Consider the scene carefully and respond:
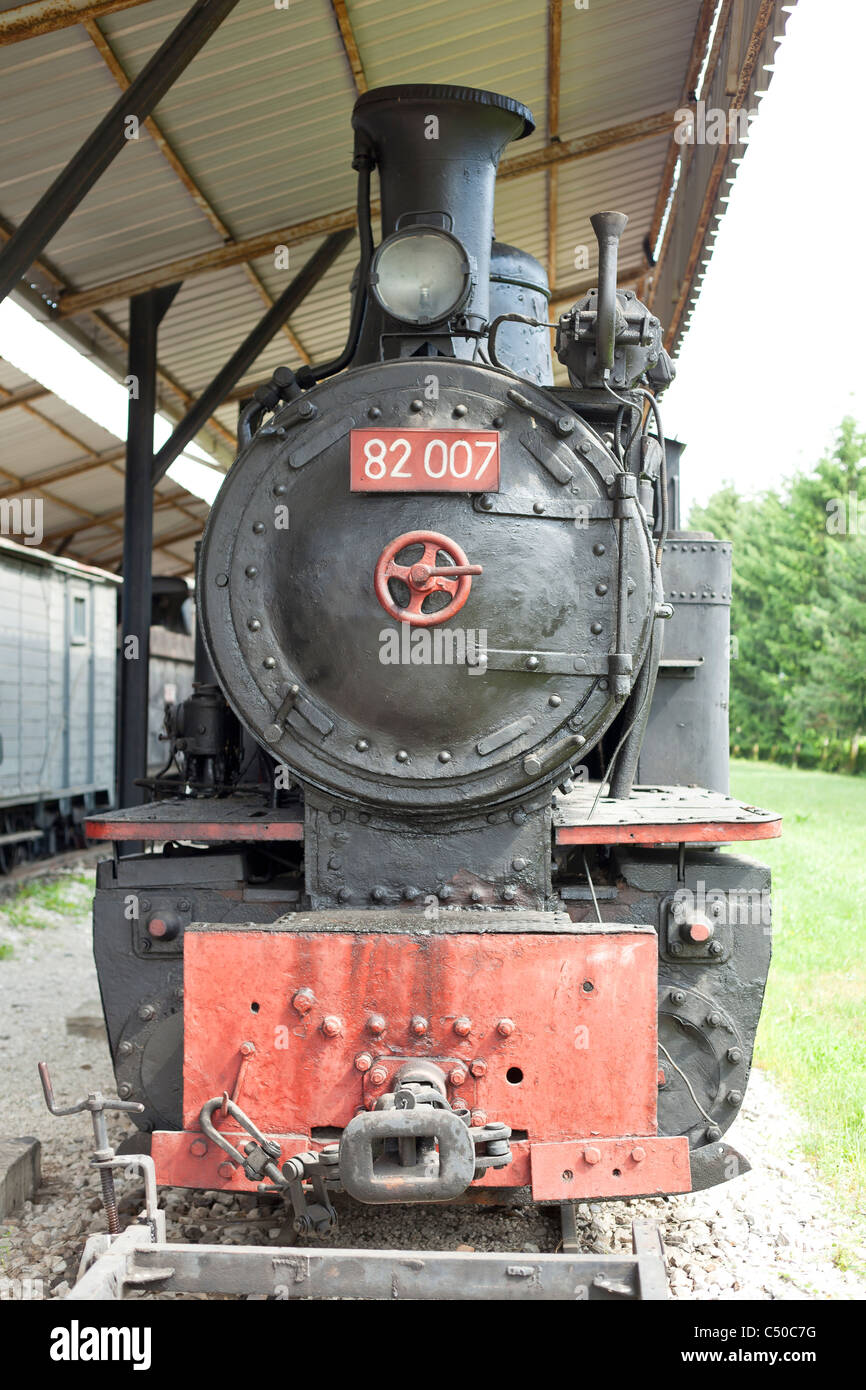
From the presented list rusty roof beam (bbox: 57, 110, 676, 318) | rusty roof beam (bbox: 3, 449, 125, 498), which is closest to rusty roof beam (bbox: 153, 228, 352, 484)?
rusty roof beam (bbox: 57, 110, 676, 318)

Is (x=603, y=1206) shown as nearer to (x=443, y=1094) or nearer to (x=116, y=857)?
(x=443, y=1094)

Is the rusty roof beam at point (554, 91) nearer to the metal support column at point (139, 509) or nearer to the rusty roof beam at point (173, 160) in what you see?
the rusty roof beam at point (173, 160)

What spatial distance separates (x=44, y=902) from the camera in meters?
10.5

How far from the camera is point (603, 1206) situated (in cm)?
402

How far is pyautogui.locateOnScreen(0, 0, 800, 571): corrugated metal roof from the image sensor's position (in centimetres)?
658

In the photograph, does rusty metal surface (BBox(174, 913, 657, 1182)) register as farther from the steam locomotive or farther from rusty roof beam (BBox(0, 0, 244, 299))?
rusty roof beam (BBox(0, 0, 244, 299))

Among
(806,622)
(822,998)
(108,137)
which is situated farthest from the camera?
(806,622)

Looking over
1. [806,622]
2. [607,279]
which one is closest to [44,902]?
[607,279]

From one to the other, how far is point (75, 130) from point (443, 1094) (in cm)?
604

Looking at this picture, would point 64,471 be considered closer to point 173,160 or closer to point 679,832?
point 173,160

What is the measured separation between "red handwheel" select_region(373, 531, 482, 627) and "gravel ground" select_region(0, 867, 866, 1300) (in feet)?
5.98

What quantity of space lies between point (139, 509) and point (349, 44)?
3459 millimetres

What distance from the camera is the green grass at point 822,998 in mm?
4629
